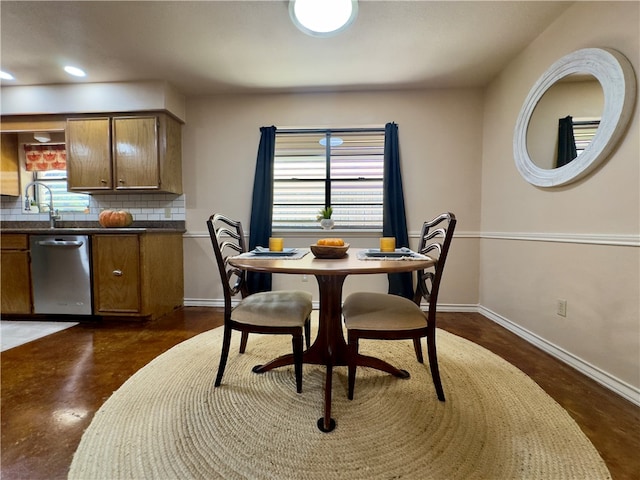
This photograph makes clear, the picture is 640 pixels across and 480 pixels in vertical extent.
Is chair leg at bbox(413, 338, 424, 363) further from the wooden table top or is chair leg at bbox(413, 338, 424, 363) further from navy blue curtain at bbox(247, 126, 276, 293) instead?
navy blue curtain at bbox(247, 126, 276, 293)

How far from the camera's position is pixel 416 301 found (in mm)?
1729

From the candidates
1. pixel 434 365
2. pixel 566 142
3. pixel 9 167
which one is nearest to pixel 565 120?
pixel 566 142

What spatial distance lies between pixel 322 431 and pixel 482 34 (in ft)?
9.20

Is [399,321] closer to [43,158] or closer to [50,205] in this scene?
[50,205]

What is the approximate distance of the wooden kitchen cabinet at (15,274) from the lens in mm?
2537

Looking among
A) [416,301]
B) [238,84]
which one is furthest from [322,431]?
[238,84]

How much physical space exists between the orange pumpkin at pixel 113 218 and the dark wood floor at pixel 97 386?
97cm

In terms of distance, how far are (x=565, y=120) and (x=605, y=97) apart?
306mm

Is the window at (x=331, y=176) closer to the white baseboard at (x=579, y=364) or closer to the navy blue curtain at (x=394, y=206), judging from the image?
the navy blue curtain at (x=394, y=206)

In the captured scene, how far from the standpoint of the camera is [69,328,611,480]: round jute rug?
986 mm

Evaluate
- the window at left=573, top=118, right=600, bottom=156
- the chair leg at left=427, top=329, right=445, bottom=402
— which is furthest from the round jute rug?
the window at left=573, top=118, right=600, bottom=156

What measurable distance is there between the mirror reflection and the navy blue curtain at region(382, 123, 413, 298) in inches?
43.4

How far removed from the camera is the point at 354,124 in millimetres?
2955

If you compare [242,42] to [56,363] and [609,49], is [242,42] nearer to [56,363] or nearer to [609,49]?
[609,49]
